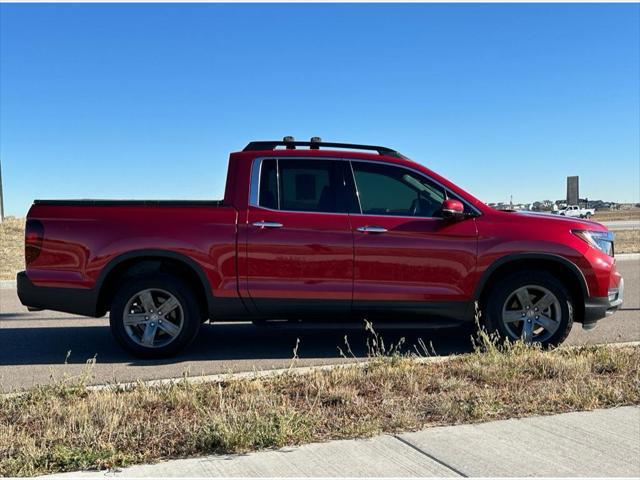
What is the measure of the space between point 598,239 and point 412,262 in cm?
192

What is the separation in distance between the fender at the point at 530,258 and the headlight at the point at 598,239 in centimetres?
31

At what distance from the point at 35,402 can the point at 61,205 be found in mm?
2302

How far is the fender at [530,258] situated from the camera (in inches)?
236

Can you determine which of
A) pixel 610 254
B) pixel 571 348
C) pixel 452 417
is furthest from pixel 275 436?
pixel 610 254

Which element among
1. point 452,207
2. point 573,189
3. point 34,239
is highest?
point 573,189

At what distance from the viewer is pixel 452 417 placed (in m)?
4.07

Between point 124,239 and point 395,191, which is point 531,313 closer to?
point 395,191

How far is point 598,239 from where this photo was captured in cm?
622

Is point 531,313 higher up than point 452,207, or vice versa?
point 452,207

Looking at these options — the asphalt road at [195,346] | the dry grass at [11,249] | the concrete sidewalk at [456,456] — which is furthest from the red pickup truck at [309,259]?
the dry grass at [11,249]

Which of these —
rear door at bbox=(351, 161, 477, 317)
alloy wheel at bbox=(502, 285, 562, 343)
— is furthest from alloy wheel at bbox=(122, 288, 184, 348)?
alloy wheel at bbox=(502, 285, 562, 343)

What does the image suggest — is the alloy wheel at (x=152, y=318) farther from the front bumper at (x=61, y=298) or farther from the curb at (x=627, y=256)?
the curb at (x=627, y=256)

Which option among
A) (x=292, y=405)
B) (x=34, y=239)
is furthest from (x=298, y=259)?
(x=34, y=239)

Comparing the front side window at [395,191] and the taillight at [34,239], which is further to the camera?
the front side window at [395,191]
